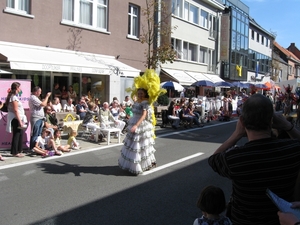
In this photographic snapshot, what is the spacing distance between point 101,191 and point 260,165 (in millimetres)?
4175

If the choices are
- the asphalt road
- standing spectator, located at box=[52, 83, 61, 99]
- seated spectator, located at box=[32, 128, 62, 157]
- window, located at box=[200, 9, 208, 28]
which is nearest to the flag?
window, located at box=[200, 9, 208, 28]

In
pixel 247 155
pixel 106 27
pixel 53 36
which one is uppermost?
pixel 106 27

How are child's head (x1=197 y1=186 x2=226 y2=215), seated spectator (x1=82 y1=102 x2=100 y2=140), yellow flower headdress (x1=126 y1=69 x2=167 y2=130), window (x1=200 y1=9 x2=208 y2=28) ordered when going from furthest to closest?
window (x1=200 y1=9 x2=208 y2=28), seated spectator (x1=82 y1=102 x2=100 y2=140), yellow flower headdress (x1=126 y1=69 x2=167 y2=130), child's head (x1=197 y1=186 x2=226 y2=215)

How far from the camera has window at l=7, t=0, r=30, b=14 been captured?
43.5ft

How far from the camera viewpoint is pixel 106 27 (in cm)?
1797

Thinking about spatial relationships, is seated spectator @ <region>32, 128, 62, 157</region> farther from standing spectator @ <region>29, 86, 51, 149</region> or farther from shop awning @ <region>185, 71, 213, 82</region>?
shop awning @ <region>185, 71, 213, 82</region>

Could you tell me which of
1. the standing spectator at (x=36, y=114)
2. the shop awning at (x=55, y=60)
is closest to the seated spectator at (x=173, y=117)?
the shop awning at (x=55, y=60)

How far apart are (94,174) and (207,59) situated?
83.4ft

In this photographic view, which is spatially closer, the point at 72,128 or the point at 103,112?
the point at 72,128

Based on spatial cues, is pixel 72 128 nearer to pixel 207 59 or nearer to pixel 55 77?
pixel 55 77

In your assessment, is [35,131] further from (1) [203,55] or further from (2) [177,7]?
(1) [203,55]

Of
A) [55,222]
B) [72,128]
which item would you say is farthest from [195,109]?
[55,222]

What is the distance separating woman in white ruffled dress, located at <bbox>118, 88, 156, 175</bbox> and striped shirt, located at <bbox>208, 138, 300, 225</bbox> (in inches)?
184

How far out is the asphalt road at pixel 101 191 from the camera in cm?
477
